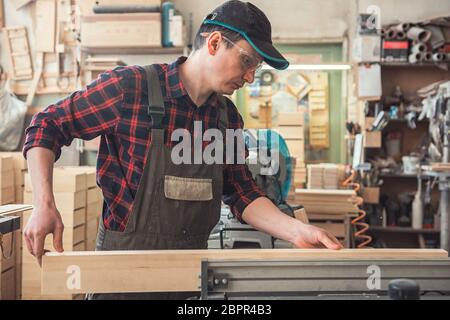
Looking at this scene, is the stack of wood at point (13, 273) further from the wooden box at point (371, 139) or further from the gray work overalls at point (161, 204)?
the wooden box at point (371, 139)

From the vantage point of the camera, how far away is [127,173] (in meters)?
1.44

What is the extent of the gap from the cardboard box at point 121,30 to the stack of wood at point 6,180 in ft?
5.95

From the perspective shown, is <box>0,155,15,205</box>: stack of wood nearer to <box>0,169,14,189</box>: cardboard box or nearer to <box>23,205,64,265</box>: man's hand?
<box>0,169,14,189</box>: cardboard box

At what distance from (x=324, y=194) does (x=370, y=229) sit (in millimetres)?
1572

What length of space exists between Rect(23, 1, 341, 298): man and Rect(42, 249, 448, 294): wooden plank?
0.78ft

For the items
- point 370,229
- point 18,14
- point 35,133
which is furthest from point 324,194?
point 18,14

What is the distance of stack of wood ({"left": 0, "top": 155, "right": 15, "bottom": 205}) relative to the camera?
137 inches

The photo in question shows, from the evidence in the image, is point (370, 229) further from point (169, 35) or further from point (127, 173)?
point (127, 173)

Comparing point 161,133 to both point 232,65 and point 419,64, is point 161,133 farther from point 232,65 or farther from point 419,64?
point 419,64

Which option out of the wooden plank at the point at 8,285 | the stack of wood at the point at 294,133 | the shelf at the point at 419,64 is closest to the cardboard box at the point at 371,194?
the stack of wood at the point at 294,133

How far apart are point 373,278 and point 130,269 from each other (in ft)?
1.83

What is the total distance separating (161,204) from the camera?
1.44 m

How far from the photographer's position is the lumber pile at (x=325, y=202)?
11.8 feet

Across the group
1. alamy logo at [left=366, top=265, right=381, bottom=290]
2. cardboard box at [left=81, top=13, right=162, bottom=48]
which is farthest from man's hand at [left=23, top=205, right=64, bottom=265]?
cardboard box at [left=81, top=13, right=162, bottom=48]
